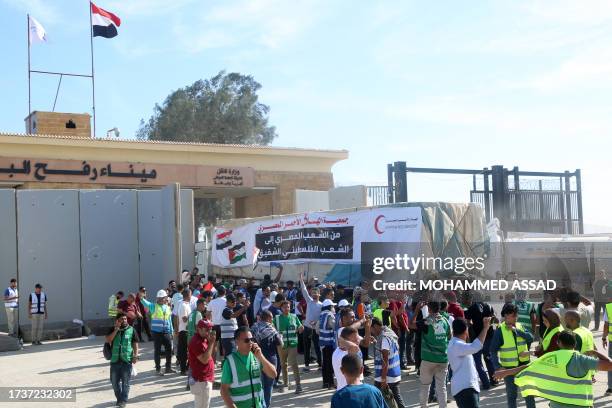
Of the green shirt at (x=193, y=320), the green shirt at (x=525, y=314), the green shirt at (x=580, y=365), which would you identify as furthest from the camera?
the green shirt at (x=193, y=320)

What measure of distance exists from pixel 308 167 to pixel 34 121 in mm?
13384

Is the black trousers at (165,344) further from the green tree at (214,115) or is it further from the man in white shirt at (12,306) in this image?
the green tree at (214,115)

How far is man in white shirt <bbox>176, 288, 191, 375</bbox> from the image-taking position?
13.2 m

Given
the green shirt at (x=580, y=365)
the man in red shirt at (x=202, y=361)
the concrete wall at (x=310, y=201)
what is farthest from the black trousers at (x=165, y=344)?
the concrete wall at (x=310, y=201)

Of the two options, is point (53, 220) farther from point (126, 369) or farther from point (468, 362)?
point (468, 362)

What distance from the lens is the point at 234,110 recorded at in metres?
52.7

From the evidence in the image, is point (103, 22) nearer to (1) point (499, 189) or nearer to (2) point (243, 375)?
(1) point (499, 189)

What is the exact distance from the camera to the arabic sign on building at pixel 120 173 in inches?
1162

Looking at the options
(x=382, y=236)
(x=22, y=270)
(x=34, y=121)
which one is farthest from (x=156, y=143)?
(x=382, y=236)

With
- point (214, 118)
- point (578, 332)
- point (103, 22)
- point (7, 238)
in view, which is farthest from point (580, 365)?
point (214, 118)

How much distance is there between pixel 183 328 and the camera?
13.3m

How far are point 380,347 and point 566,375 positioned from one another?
108 inches

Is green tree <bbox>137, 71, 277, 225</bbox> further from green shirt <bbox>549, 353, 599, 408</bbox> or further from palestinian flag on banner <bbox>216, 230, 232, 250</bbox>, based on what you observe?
green shirt <bbox>549, 353, 599, 408</bbox>

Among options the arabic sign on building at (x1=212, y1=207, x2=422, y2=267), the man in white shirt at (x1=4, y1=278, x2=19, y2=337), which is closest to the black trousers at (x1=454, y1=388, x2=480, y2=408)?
the arabic sign on building at (x1=212, y1=207, x2=422, y2=267)
